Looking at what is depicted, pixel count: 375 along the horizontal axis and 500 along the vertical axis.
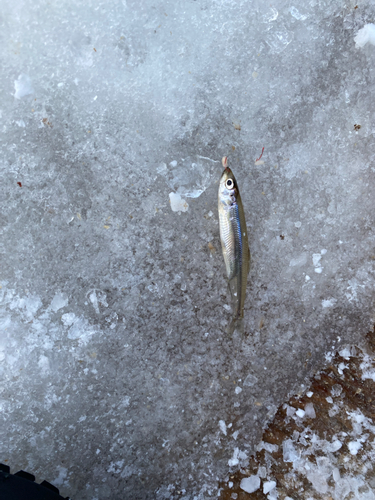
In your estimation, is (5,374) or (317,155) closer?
(5,374)

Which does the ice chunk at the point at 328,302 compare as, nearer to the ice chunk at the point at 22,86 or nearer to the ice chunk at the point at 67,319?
the ice chunk at the point at 67,319

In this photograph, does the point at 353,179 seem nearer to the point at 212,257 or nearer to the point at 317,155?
the point at 317,155

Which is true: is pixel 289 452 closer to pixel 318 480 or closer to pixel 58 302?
pixel 318 480

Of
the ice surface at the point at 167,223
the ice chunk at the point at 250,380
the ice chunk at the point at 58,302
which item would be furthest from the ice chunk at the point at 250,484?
the ice chunk at the point at 58,302

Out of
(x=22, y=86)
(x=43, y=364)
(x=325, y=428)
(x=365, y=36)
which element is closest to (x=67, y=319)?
(x=43, y=364)

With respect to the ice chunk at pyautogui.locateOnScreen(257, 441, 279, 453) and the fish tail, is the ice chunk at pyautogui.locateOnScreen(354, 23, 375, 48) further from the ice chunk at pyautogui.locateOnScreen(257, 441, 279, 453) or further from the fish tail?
the ice chunk at pyautogui.locateOnScreen(257, 441, 279, 453)


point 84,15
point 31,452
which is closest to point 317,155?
point 84,15
